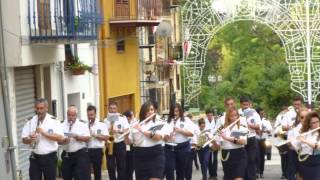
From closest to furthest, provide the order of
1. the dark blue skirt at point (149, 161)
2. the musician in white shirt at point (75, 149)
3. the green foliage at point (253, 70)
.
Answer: the dark blue skirt at point (149, 161)
the musician in white shirt at point (75, 149)
the green foliage at point (253, 70)

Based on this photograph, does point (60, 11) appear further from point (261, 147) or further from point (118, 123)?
point (261, 147)

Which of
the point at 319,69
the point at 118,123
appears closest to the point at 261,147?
the point at 118,123

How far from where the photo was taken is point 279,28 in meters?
32.2

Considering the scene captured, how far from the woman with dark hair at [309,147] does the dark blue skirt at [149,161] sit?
7.57 ft

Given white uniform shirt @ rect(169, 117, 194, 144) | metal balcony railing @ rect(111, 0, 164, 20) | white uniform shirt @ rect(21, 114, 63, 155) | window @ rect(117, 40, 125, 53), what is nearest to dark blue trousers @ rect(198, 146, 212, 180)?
white uniform shirt @ rect(169, 117, 194, 144)

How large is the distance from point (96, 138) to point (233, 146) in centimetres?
280

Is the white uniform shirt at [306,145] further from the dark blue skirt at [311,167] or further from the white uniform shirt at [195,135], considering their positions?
the white uniform shirt at [195,135]

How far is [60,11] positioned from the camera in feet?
61.9

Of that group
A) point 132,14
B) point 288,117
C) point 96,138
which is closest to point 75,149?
point 96,138

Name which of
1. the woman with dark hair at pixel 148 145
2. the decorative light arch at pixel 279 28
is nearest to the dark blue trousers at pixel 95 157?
the woman with dark hair at pixel 148 145

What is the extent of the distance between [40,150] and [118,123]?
11.4 ft

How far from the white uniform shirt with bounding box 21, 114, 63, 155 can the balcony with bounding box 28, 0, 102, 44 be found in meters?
3.32

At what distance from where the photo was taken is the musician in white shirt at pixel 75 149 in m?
15.9

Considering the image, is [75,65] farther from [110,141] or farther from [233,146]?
[233,146]
